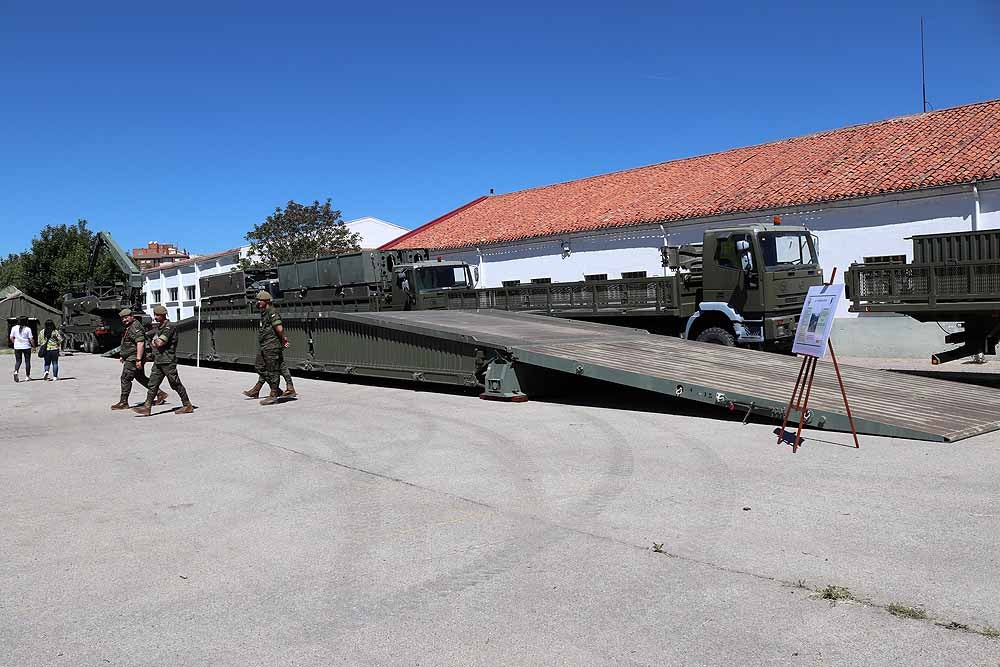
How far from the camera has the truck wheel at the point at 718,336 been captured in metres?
13.7

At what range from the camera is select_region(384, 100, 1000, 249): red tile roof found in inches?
735

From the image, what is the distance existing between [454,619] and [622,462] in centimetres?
354

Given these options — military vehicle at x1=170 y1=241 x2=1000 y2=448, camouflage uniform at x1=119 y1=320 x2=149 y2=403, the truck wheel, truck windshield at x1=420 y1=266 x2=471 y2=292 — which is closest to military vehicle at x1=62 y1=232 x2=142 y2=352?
military vehicle at x1=170 y1=241 x2=1000 y2=448

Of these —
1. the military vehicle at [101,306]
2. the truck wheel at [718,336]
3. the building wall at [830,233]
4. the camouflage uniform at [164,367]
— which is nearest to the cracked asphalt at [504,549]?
the camouflage uniform at [164,367]

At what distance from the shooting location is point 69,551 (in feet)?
17.1

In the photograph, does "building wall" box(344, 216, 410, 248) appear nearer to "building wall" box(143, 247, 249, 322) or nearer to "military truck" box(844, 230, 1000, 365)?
"building wall" box(143, 247, 249, 322)

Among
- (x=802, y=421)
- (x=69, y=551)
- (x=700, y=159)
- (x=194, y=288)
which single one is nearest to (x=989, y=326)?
(x=802, y=421)

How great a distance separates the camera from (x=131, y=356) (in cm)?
1250

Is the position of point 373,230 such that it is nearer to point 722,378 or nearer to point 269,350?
point 269,350

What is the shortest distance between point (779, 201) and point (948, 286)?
9.39 meters

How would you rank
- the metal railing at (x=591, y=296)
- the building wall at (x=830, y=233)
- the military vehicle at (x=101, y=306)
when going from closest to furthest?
the metal railing at (x=591, y=296) → the building wall at (x=830, y=233) → the military vehicle at (x=101, y=306)

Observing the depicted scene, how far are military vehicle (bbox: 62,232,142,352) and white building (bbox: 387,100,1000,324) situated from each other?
10925 millimetres

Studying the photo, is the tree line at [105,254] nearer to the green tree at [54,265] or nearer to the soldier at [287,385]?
the green tree at [54,265]

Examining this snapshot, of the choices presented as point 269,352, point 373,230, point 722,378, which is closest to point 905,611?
point 722,378
